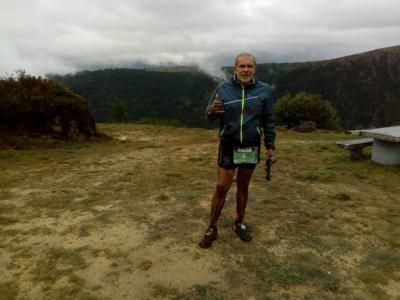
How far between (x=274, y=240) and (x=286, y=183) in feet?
8.77

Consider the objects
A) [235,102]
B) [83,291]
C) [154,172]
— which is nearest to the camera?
[83,291]

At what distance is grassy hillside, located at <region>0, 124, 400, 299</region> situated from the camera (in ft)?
10.9

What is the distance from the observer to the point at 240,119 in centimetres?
384

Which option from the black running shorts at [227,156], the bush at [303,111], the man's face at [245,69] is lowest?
the bush at [303,111]

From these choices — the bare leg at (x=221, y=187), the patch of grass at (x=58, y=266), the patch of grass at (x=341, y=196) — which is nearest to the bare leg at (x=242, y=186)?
the bare leg at (x=221, y=187)

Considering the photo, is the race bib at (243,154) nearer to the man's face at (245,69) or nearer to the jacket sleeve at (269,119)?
the jacket sleeve at (269,119)

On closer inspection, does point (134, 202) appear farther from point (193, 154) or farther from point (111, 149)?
point (111, 149)

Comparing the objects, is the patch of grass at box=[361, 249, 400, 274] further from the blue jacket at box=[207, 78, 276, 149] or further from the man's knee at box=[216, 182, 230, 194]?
the blue jacket at box=[207, 78, 276, 149]

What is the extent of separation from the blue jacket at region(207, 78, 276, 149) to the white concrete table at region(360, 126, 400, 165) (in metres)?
4.92

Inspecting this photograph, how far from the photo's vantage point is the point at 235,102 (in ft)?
12.5

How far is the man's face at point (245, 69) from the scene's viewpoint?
12.5 feet

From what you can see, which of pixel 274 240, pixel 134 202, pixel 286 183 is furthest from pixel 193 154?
pixel 274 240

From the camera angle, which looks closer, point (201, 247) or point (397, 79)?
point (201, 247)

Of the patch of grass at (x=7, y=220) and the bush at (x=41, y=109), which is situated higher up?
the bush at (x=41, y=109)
